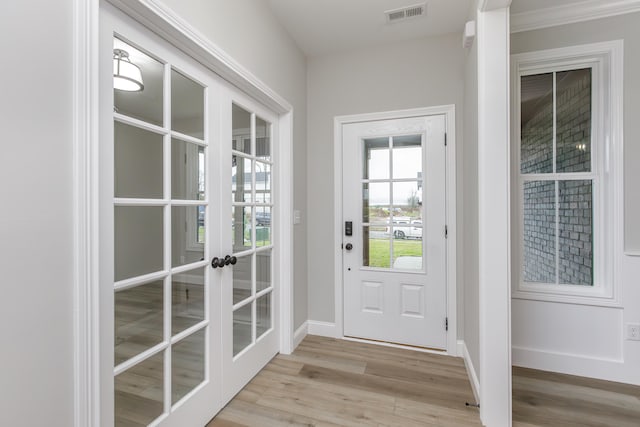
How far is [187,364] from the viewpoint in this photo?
1631 mm

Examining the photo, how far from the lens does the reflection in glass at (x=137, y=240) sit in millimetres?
1256

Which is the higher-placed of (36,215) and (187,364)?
(36,215)

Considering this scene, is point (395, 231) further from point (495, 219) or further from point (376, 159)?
point (495, 219)

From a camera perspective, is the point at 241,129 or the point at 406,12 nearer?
the point at 241,129

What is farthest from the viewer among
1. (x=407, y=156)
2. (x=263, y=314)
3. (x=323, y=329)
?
(x=323, y=329)

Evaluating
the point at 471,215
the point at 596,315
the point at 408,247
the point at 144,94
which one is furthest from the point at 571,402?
the point at 144,94

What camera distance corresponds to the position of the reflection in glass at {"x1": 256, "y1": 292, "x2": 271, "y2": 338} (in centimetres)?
231

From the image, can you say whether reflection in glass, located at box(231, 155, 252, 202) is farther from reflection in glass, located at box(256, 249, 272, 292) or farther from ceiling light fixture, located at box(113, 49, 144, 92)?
ceiling light fixture, located at box(113, 49, 144, 92)

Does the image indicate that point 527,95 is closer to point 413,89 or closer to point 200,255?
point 413,89

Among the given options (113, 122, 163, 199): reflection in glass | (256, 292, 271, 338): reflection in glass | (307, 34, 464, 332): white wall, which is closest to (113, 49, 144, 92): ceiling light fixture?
(113, 122, 163, 199): reflection in glass

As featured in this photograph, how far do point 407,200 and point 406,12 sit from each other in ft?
4.99

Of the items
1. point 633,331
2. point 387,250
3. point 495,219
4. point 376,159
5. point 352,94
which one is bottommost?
point 633,331

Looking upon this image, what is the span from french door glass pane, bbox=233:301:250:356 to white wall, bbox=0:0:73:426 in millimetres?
1072

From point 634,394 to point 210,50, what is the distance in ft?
11.5
